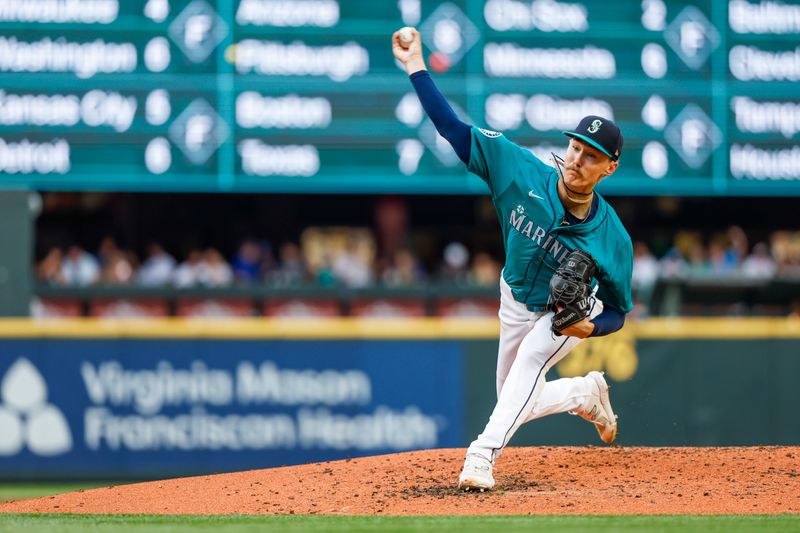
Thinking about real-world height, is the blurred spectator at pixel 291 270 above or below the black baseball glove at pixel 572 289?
below

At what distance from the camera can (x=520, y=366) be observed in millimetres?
5809

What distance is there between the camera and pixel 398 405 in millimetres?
9609

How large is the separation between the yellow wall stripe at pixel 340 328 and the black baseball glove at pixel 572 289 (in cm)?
424

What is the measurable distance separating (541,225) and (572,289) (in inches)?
15.1

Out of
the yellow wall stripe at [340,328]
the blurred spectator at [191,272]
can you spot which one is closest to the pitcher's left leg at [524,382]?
the yellow wall stripe at [340,328]

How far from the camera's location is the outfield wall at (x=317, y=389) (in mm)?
9344

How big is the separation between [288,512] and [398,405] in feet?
13.1

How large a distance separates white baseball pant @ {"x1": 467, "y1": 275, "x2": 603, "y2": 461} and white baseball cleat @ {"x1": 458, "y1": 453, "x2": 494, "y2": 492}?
28 millimetres

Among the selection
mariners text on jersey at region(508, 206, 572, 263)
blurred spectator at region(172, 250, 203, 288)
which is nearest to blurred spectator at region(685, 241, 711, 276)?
blurred spectator at region(172, 250, 203, 288)

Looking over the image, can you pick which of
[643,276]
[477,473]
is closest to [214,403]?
[477,473]

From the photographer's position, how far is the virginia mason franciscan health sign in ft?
30.6

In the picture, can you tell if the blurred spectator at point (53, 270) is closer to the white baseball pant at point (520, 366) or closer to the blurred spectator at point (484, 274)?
the blurred spectator at point (484, 274)

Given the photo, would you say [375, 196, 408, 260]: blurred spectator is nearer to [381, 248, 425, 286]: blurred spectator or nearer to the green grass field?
[381, 248, 425, 286]: blurred spectator

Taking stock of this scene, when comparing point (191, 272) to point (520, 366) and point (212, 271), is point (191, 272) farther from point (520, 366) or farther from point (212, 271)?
point (520, 366)
